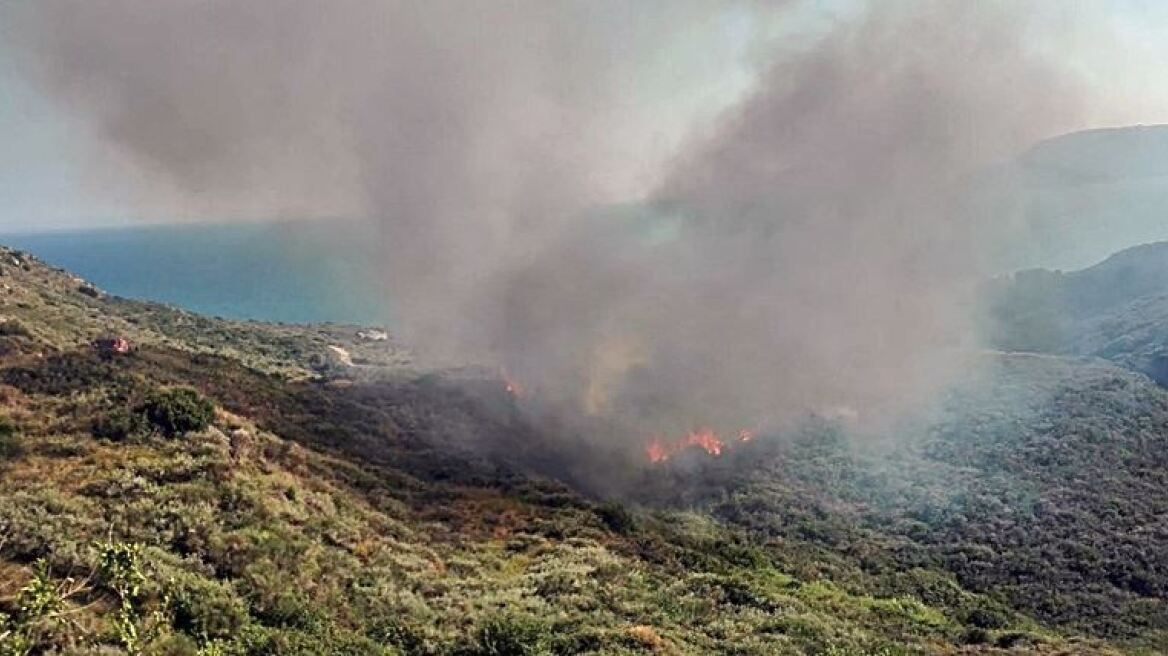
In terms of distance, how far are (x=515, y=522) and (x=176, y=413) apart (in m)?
14.9

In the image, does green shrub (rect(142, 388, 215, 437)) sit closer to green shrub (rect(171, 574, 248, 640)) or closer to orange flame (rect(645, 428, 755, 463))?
green shrub (rect(171, 574, 248, 640))

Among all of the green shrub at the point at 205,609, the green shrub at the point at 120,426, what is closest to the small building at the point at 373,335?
the green shrub at the point at 120,426

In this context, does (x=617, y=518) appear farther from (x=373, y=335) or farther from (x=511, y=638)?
(x=373, y=335)

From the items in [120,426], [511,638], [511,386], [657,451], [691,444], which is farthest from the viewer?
[511,386]

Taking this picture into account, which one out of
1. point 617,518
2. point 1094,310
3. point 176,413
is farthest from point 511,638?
point 1094,310

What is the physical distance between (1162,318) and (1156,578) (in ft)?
264

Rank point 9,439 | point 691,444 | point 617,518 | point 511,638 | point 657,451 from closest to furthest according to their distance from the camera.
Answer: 1. point 511,638
2. point 9,439
3. point 617,518
4. point 657,451
5. point 691,444

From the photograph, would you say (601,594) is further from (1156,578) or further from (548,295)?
(548,295)

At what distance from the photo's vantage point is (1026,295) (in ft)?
440

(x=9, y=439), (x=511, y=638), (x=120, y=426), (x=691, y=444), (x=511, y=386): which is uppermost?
(x=511, y=386)

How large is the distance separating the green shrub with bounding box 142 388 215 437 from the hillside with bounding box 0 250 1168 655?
0.19m

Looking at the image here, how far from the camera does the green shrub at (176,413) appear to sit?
32.0 meters

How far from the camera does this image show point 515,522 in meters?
36.2

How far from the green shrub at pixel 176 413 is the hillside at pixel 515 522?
0.62 feet
